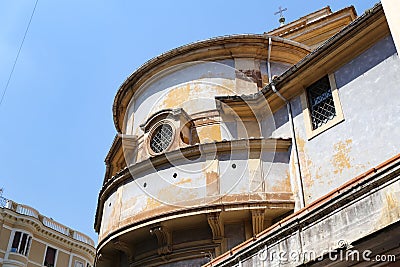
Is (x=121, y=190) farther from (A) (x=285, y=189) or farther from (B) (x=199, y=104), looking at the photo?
(A) (x=285, y=189)

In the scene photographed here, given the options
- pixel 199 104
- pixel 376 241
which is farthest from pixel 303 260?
pixel 199 104

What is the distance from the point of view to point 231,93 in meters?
15.6

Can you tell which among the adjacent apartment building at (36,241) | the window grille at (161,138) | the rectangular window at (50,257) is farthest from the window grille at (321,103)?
the rectangular window at (50,257)

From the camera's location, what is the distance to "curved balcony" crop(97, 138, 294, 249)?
12531 mm

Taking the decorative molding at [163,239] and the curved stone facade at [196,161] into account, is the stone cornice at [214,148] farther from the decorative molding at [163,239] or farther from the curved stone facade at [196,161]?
the decorative molding at [163,239]

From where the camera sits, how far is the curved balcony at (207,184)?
12.5 meters

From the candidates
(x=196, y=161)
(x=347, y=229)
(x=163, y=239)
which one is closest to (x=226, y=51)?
(x=196, y=161)

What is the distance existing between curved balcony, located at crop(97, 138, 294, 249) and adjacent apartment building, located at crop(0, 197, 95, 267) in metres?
19.7

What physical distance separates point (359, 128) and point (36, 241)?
2881 cm

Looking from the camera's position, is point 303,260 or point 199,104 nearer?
point 303,260

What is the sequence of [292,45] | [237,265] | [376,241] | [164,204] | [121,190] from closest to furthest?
[376,241] < [237,265] < [164,204] < [121,190] < [292,45]

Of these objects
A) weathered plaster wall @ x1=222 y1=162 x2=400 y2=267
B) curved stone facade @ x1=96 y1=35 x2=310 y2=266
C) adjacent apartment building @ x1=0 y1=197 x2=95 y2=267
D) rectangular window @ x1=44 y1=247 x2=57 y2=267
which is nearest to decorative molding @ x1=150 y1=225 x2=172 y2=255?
curved stone facade @ x1=96 y1=35 x2=310 y2=266

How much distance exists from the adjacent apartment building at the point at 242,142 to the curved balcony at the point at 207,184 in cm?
3

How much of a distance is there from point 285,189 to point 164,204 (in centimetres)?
382
